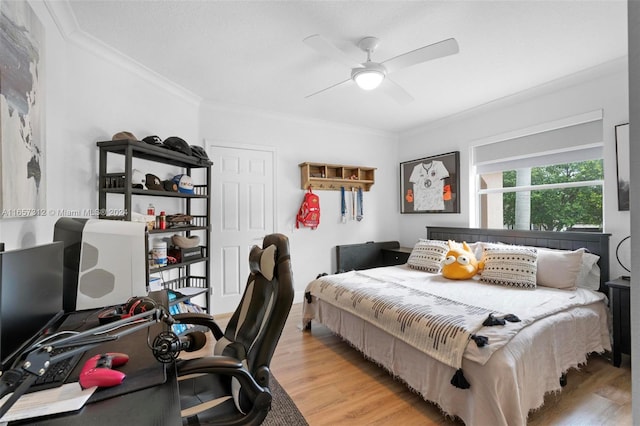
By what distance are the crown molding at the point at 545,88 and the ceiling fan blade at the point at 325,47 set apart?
7.16 ft

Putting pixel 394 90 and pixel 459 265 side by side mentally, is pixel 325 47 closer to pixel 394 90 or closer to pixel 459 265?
pixel 394 90

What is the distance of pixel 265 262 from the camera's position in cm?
143

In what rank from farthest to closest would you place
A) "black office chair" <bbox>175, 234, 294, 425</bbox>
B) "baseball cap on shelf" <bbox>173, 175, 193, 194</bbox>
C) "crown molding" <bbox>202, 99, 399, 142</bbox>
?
"crown molding" <bbox>202, 99, 399, 142</bbox> < "baseball cap on shelf" <bbox>173, 175, 193, 194</bbox> < "black office chair" <bbox>175, 234, 294, 425</bbox>

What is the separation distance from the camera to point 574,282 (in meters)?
2.55

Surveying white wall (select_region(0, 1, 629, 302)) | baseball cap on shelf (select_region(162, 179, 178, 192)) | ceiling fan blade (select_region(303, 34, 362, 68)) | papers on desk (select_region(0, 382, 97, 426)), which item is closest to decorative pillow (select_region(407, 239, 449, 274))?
white wall (select_region(0, 1, 629, 302))

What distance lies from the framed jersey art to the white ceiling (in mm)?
1100

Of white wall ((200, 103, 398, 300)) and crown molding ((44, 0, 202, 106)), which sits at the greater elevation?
crown molding ((44, 0, 202, 106))

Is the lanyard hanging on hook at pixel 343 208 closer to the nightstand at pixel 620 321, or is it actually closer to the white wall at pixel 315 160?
the white wall at pixel 315 160

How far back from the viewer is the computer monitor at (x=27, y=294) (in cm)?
88

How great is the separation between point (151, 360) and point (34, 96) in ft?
4.85

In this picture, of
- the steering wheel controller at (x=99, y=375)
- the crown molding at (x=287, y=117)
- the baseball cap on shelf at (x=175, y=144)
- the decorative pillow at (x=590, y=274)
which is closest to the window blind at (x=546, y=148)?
the decorative pillow at (x=590, y=274)

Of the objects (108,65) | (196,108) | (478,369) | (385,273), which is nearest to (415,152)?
(385,273)

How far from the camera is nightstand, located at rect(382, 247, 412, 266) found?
4.16 metres

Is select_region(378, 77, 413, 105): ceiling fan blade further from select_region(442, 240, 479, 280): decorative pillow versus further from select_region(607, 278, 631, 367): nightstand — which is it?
select_region(607, 278, 631, 367): nightstand
